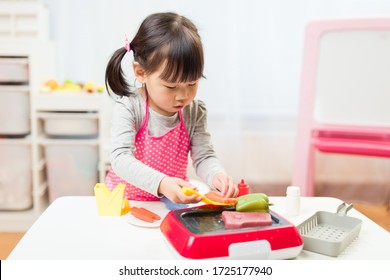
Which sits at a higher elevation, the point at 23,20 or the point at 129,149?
the point at 23,20

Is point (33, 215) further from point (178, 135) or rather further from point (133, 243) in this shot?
point (133, 243)

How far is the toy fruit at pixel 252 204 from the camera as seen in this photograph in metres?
0.70

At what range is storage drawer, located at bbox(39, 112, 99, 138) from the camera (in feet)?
5.33

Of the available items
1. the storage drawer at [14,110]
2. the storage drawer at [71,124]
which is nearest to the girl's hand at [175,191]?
the storage drawer at [71,124]

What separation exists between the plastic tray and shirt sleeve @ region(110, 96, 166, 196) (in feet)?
0.81

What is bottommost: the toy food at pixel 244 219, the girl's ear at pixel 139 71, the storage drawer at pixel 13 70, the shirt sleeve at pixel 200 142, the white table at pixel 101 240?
the white table at pixel 101 240

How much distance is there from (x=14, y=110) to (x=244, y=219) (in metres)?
1.23

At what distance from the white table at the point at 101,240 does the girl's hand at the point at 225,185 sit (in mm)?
99

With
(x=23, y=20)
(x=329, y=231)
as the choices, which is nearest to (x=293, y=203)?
(x=329, y=231)

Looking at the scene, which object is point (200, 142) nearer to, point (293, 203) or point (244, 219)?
point (293, 203)

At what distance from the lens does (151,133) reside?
95 cm

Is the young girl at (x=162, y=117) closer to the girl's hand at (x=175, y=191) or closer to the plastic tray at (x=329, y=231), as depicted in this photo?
the girl's hand at (x=175, y=191)

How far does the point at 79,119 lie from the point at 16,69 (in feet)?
0.87

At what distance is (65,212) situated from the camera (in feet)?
2.66
